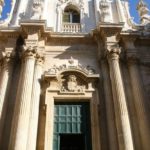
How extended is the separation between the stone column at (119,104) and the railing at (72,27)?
2.67 m

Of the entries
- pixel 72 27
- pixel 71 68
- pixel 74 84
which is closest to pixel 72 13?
pixel 72 27

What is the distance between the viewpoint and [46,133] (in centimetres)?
931

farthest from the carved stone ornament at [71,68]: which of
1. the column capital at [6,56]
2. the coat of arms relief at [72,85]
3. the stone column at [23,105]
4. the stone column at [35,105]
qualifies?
the column capital at [6,56]

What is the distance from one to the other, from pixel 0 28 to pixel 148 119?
7.05m

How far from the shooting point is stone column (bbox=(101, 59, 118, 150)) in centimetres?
912

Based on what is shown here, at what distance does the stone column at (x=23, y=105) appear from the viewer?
8.60m

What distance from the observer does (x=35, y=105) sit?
968cm

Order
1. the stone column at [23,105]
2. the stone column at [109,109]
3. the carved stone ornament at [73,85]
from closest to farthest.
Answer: the stone column at [23,105]
the stone column at [109,109]
the carved stone ornament at [73,85]

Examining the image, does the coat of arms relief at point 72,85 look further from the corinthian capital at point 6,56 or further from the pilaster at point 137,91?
the corinthian capital at point 6,56

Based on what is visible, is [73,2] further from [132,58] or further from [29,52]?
[132,58]

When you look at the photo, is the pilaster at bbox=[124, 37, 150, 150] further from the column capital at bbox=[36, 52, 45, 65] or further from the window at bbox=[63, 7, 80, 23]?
the column capital at bbox=[36, 52, 45, 65]

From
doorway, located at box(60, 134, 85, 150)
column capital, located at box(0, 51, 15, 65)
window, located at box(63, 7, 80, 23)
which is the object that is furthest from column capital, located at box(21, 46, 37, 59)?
window, located at box(63, 7, 80, 23)

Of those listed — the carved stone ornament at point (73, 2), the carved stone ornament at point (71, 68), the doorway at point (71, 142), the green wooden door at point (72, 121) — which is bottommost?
the doorway at point (71, 142)

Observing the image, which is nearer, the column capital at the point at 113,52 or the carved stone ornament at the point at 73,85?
the carved stone ornament at the point at 73,85
